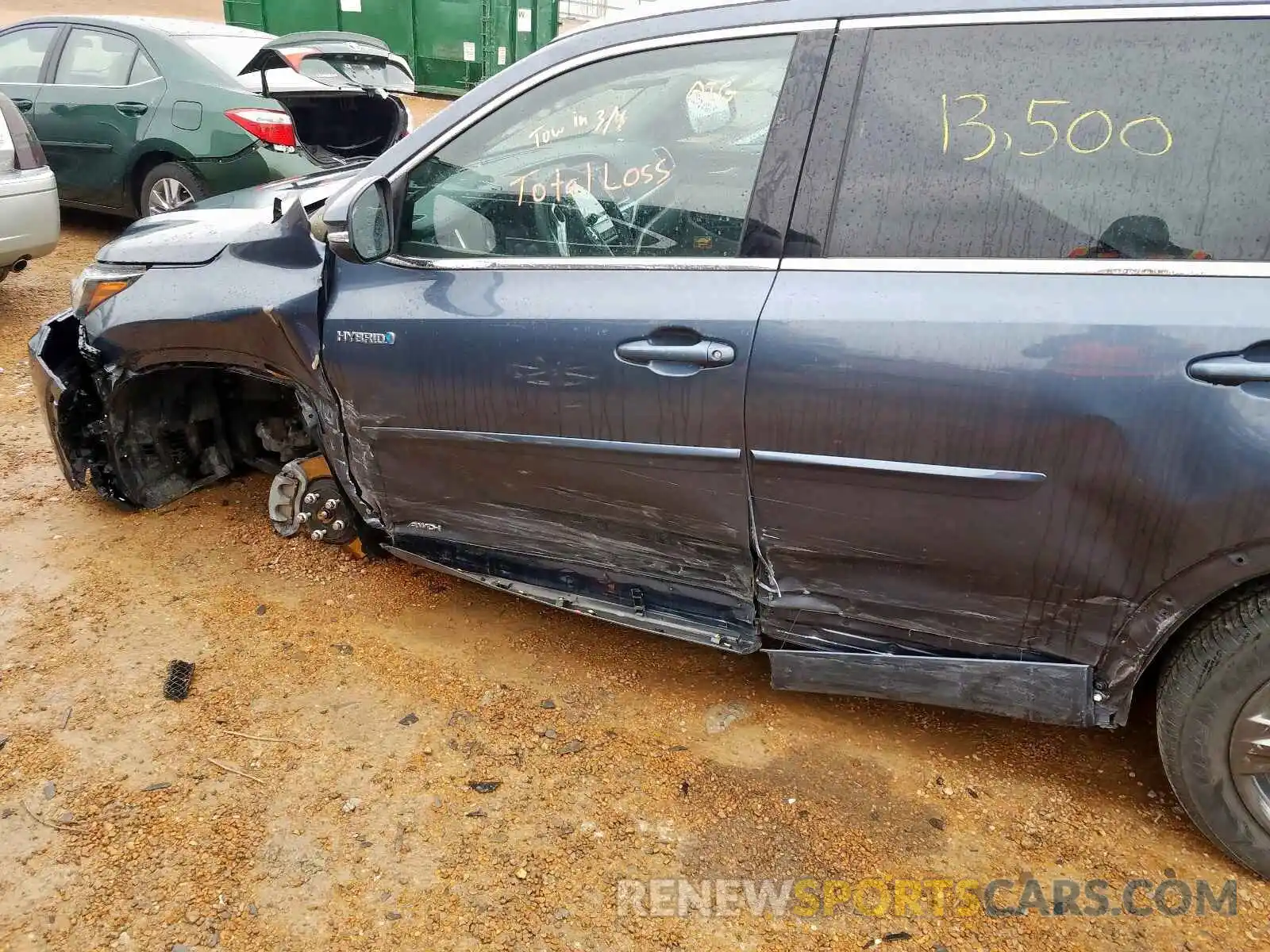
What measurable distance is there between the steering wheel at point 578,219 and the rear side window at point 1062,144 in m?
0.57

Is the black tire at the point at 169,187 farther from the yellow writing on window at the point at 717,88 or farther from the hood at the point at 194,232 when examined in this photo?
the yellow writing on window at the point at 717,88

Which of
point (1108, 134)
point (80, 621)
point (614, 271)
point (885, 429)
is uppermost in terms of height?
point (1108, 134)

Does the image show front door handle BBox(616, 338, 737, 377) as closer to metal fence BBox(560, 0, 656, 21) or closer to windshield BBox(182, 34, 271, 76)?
windshield BBox(182, 34, 271, 76)

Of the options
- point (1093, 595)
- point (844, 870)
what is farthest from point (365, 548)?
point (1093, 595)

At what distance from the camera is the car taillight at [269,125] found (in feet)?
20.0

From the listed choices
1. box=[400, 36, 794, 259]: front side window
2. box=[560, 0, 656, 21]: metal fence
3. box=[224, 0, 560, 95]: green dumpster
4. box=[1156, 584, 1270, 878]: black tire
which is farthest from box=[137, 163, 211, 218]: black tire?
box=[560, 0, 656, 21]: metal fence

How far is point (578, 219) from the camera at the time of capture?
8.13 ft

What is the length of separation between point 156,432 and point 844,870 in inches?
115

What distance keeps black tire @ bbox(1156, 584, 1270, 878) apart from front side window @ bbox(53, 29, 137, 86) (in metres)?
7.22

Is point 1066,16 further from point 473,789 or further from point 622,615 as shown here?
point 473,789

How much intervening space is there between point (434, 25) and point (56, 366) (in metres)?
12.1

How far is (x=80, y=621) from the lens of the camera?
10.2ft

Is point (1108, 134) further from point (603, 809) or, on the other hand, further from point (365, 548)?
point (365, 548)

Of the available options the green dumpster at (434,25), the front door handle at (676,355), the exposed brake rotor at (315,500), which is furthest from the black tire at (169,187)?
the green dumpster at (434,25)
